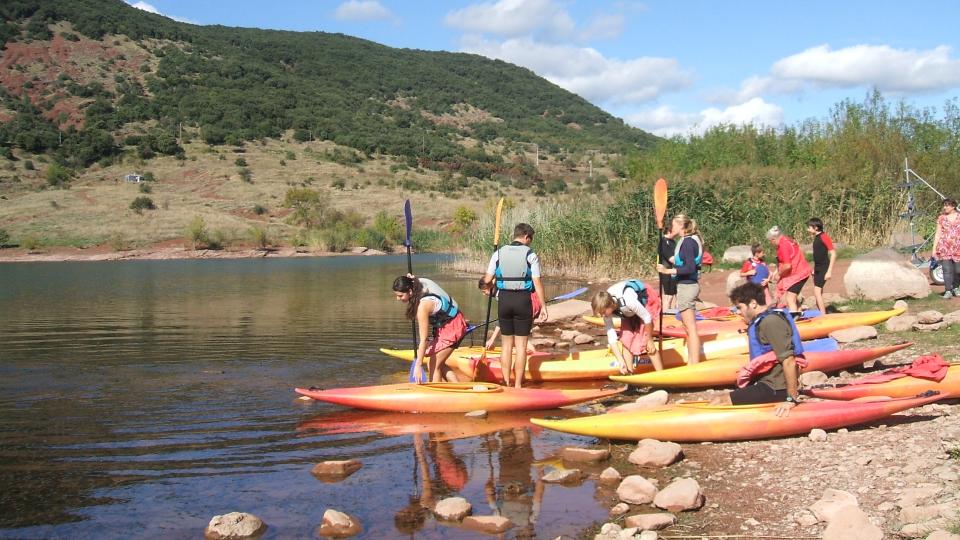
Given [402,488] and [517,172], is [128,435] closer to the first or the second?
[402,488]

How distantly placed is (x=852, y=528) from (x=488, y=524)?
216cm

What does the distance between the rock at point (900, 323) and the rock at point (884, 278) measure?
8.62ft

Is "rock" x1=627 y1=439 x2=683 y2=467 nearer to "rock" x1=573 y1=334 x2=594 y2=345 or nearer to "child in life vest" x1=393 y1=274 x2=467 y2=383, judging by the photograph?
"child in life vest" x1=393 y1=274 x2=467 y2=383

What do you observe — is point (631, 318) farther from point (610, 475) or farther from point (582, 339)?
point (582, 339)

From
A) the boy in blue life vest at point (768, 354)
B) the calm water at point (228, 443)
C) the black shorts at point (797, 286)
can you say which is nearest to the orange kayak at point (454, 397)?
the calm water at point (228, 443)

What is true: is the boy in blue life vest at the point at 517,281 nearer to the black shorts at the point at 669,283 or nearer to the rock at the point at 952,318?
the black shorts at the point at 669,283

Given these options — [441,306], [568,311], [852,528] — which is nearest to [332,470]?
[441,306]

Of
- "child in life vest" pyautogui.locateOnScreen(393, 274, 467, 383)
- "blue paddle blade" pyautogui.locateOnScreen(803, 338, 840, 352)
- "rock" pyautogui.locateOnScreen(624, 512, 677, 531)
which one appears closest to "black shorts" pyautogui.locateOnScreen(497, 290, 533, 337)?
"child in life vest" pyautogui.locateOnScreen(393, 274, 467, 383)

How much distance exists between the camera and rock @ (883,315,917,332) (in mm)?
10914

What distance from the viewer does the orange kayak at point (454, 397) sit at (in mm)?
8766

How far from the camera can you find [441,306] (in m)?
9.09

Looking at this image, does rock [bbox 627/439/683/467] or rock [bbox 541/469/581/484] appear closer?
rock [bbox 541/469/581/484]

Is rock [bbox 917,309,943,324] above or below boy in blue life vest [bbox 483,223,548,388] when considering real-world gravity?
below

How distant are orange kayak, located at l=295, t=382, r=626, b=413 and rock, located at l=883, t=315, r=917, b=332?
443 cm
